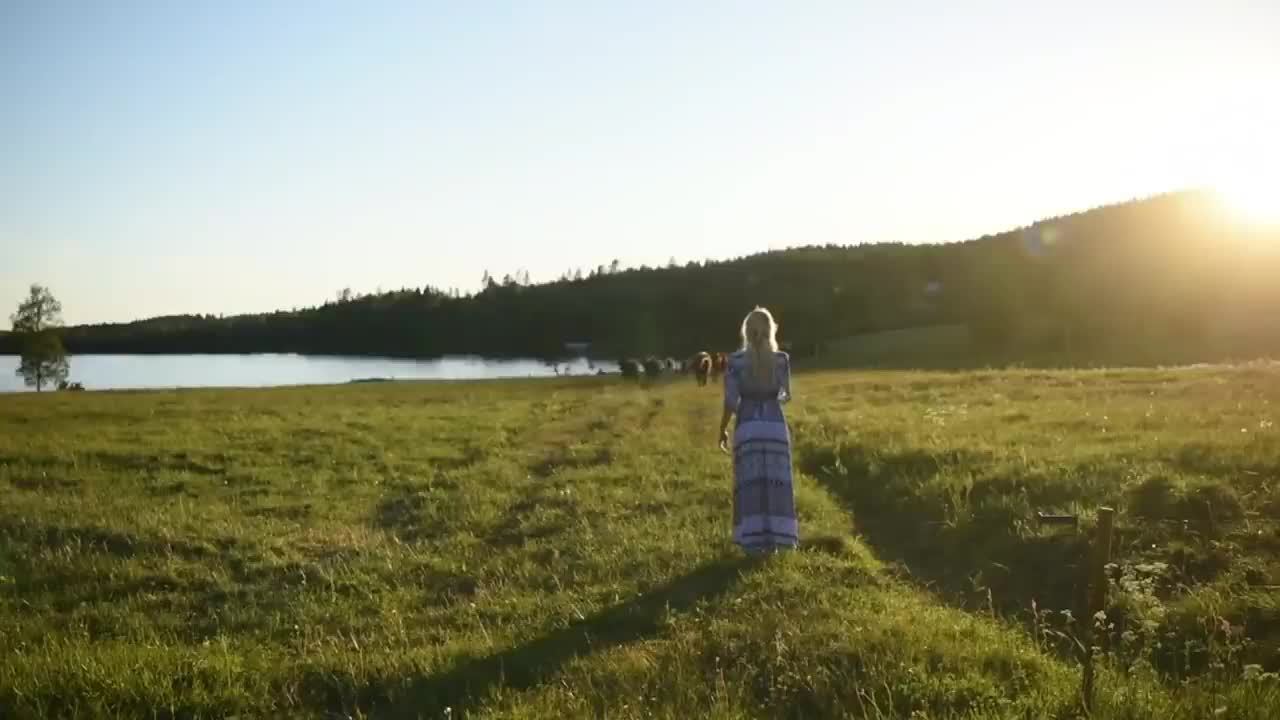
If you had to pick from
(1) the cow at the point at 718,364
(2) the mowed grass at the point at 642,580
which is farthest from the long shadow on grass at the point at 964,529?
(1) the cow at the point at 718,364

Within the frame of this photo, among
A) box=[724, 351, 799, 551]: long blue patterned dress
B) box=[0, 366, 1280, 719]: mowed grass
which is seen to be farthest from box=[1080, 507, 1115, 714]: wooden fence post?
box=[724, 351, 799, 551]: long blue patterned dress

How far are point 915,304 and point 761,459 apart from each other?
4974 inches

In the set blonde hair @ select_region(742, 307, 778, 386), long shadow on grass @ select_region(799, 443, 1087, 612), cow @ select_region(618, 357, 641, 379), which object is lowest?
long shadow on grass @ select_region(799, 443, 1087, 612)

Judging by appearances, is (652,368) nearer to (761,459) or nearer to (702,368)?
(702,368)

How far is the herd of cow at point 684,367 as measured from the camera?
50.0 metres

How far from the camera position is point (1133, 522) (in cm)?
1055

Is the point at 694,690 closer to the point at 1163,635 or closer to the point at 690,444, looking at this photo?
the point at 1163,635

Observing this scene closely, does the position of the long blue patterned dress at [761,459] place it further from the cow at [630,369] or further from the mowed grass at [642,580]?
the cow at [630,369]

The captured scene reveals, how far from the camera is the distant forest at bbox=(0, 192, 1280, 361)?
242 ft

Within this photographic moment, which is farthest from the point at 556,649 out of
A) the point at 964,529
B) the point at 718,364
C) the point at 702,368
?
the point at 718,364

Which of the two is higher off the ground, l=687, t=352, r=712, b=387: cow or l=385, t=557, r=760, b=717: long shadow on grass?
l=687, t=352, r=712, b=387: cow

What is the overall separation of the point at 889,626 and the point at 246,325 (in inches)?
8216

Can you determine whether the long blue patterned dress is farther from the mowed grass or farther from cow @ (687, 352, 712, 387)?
cow @ (687, 352, 712, 387)

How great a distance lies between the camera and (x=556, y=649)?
24.5ft
